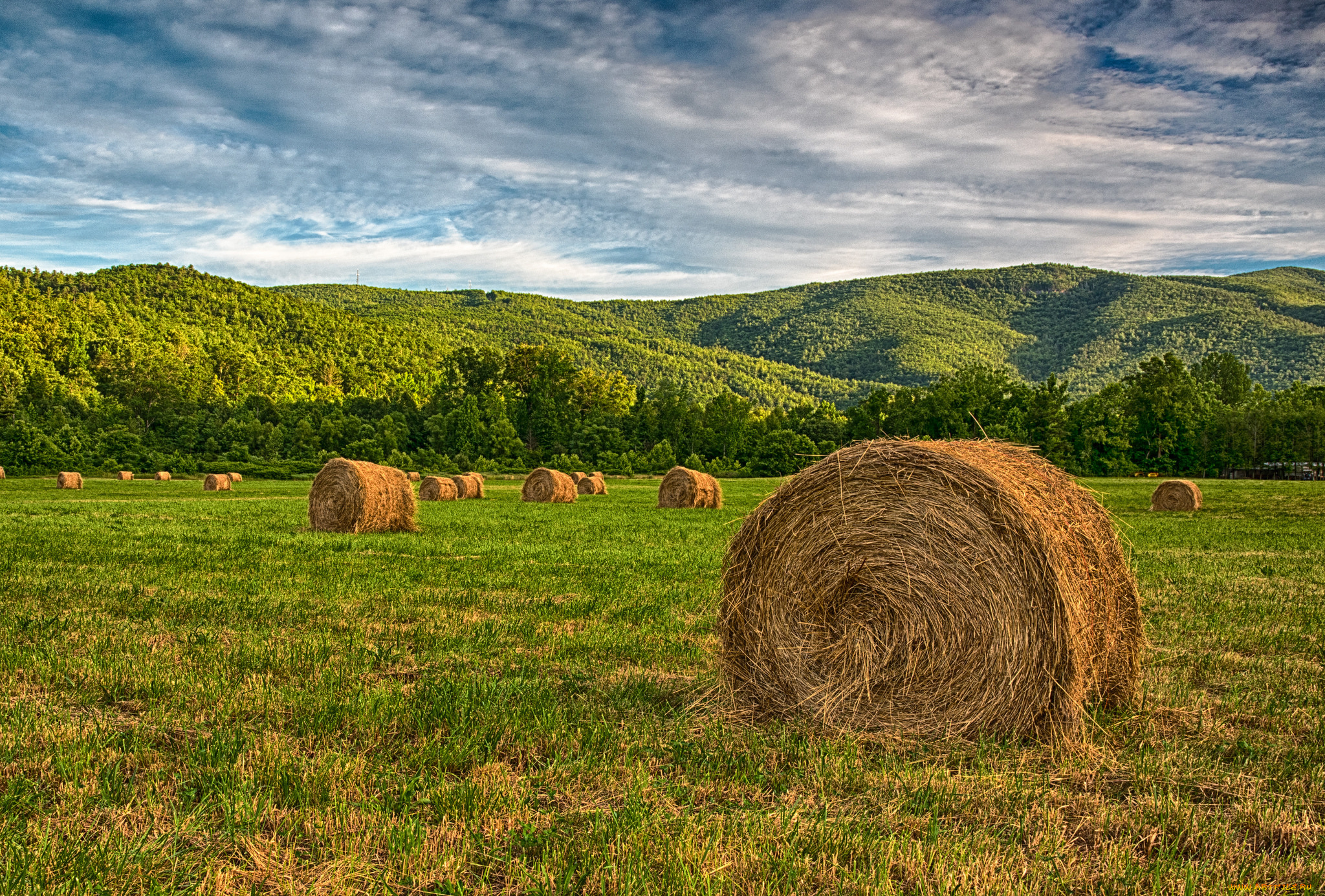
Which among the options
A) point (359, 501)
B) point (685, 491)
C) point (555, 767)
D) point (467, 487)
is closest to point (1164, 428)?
point (685, 491)

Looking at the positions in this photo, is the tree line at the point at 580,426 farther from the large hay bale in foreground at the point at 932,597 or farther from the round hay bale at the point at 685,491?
the large hay bale in foreground at the point at 932,597

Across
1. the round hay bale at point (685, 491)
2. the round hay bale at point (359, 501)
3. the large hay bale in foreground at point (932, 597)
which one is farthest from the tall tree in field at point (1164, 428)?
the large hay bale in foreground at point (932, 597)

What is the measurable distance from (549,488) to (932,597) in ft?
107

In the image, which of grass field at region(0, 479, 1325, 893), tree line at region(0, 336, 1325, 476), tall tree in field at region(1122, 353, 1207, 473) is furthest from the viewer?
tall tree in field at region(1122, 353, 1207, 473)

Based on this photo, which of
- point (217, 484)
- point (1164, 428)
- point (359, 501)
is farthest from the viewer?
point (1164, 428)

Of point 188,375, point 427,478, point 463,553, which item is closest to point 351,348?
point 188,375

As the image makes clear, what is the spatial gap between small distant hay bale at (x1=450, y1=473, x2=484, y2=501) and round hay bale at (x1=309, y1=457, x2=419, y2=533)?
61.4ft

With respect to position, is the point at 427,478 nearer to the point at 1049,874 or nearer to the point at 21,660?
the point at 21,660

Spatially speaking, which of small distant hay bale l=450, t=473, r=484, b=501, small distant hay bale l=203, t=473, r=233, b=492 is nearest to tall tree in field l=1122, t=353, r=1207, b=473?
small distant hay bale l=450, t=473, r=484, b=501

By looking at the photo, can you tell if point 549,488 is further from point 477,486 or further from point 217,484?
point 217,484

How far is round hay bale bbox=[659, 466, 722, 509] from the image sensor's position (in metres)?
36.0

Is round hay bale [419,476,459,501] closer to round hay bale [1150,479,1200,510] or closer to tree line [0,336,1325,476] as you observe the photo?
round hay bale [1150,479,1200,510]

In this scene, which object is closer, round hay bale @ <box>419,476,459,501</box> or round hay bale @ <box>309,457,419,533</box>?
round hay bale @ <box>309,457,419,533</box>

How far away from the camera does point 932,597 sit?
6848 millimetres
